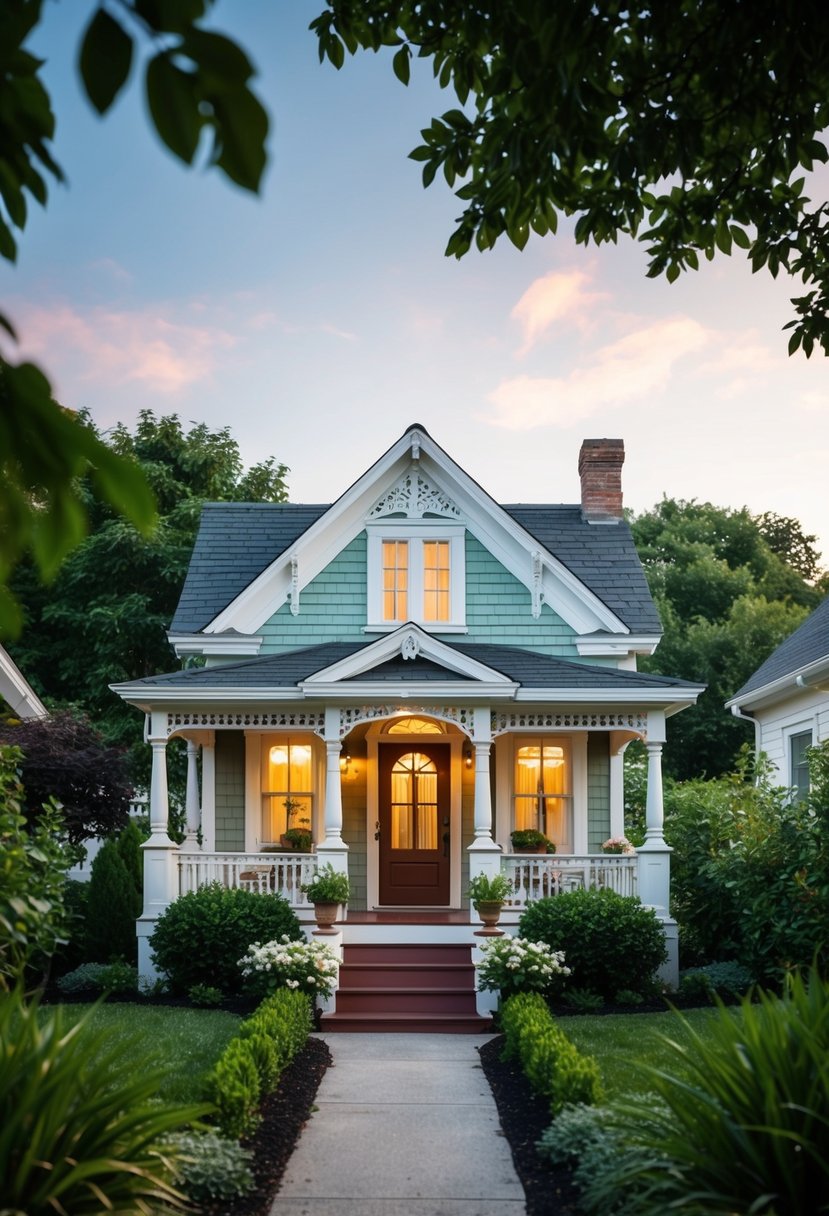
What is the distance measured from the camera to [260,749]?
17.3 metres

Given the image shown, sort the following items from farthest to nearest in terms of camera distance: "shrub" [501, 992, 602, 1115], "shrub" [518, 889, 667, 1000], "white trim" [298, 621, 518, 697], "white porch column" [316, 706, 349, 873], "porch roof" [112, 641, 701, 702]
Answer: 1. "porch roof" [112, 641, 701, 702]
2. "white trim" [298, 621, 518, 697]
3. "white porch column" [316, 706, 349, 873]
4. "shrub" [518, 889, 667, 1000]
5. "shrub" [501, 992, 602, 1115]

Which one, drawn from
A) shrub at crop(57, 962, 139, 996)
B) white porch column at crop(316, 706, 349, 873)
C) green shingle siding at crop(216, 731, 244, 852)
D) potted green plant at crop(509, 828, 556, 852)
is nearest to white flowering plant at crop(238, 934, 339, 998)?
white porch column at crop(316, 706, 349, 873)

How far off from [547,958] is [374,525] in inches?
277

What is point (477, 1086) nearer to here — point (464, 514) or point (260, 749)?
point (260, 749)

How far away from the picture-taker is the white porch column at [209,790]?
55.5 feet

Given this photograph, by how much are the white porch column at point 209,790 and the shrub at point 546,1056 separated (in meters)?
6.20

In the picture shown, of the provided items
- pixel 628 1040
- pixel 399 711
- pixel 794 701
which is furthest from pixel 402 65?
pixel 794 701

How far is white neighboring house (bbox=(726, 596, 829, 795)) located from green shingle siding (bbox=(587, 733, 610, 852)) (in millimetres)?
2266

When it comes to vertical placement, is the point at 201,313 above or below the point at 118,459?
above

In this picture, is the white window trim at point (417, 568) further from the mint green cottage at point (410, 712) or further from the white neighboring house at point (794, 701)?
the white neighboring house at point (794, 701)

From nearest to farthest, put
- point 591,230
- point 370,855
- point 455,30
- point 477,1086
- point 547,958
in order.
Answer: point 455,30, point 591,230, point 477,1086, point 547,958, point 370,855

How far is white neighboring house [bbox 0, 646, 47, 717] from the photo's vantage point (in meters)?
19.3

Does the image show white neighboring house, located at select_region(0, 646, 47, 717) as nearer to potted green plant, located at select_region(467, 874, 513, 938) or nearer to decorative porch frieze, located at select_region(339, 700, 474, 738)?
decorative porch frieze, located at select_region(339, 700, 474, 738)

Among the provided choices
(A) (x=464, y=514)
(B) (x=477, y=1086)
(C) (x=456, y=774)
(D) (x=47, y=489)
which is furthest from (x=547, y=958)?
(D) (x=47, y=489)
